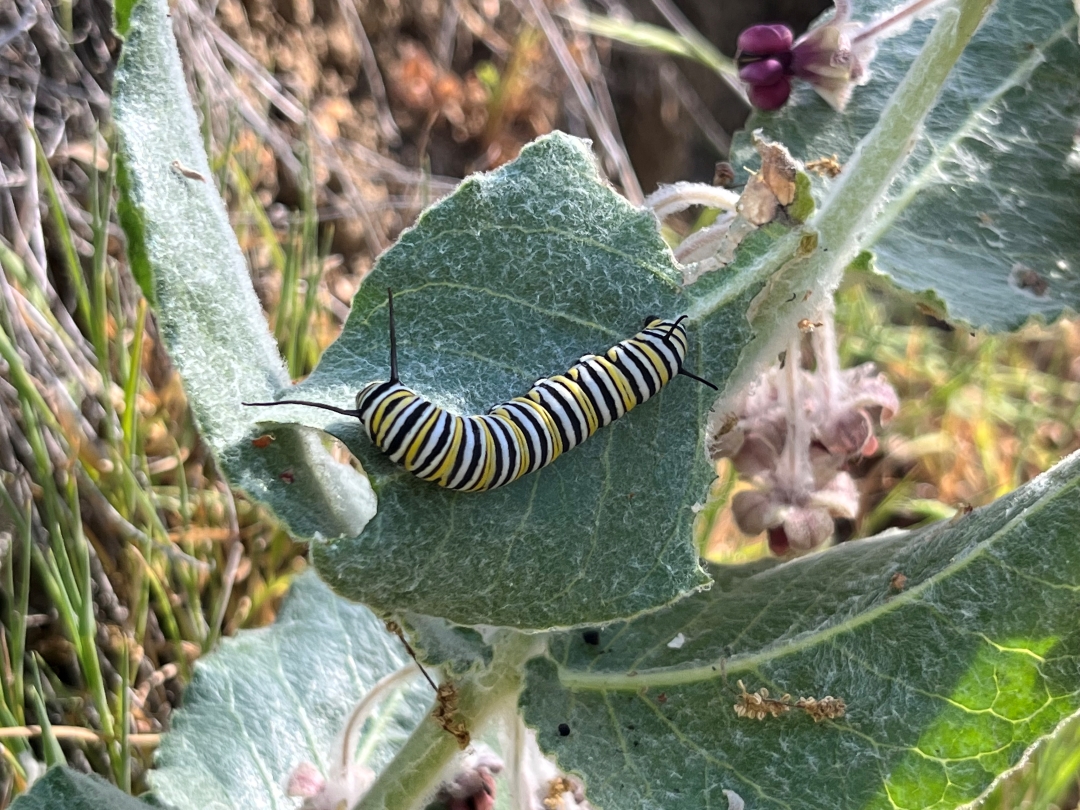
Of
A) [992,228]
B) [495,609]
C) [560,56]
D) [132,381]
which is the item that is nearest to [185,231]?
[495,609]

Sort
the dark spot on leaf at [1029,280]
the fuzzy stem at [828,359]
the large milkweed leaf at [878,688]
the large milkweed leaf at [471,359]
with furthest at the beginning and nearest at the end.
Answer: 1. the dark spot on leaf at [1029,280]
2. the fuzzy stem at [828,359]
3. the large milkweed leaf at [878,688]
4. the large milkweed leaf at [471,359]

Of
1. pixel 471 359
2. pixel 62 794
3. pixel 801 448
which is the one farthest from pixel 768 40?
pixel 62 794

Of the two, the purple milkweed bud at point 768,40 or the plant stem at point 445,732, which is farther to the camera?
the purple milkweed bud at point 768,40

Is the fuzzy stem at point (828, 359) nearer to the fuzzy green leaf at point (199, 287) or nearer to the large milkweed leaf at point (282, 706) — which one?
the fuzzy green leaf at point (199, 287)

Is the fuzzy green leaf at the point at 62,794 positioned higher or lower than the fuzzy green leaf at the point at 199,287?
lower

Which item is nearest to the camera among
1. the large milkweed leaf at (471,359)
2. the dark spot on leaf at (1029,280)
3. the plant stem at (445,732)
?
the large milkweed leaf at (471,359)


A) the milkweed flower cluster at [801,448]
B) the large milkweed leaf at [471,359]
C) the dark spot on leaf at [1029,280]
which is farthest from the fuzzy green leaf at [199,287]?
the dark spot on leaf at [1029,280]

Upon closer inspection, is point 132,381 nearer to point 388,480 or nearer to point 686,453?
point 388,480

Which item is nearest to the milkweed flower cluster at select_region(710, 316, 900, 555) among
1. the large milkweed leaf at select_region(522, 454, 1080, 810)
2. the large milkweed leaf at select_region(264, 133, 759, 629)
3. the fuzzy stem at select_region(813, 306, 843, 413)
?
the fuzzy stem at select_region(813, 306, 843, 413)
